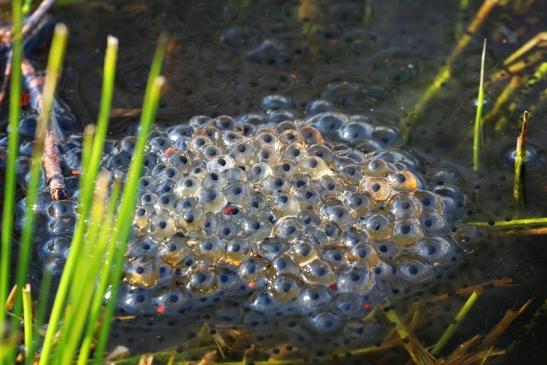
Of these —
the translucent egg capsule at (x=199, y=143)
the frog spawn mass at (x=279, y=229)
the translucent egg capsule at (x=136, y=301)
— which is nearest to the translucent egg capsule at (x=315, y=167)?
the frog spawn mass at (x=279, y=229)

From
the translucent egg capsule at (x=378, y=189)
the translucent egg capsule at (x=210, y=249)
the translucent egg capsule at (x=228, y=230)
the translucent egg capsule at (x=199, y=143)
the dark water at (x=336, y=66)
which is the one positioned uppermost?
the dark water at (x=336, y=66)

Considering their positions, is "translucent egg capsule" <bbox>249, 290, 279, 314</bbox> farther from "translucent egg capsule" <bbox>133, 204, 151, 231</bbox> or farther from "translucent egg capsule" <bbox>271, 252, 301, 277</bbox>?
"translucent egg capsule" <bbox>133, 204, 151, 231</bbox>

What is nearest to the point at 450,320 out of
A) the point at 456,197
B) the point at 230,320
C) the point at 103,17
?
the point at 456,197

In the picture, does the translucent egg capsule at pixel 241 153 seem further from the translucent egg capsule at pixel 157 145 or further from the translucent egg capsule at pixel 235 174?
the translucent egg capsule at pixel 157 145

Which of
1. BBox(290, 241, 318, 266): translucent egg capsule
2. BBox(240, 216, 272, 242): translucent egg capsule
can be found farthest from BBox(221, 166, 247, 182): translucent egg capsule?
BBox(290, 241, 318, 266): translucent egg capsule

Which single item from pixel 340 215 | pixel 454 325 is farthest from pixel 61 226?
pixel 454 325

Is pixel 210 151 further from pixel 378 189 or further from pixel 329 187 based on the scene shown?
pixel 378 189

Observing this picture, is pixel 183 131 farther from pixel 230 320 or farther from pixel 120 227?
pixel 120 227
